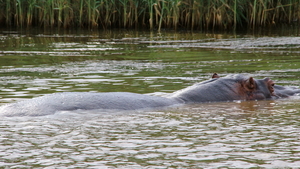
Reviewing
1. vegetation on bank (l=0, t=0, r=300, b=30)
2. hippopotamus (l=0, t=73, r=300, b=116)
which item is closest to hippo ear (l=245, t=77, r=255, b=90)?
hippopotamus (l=0, t=73, r=300, b=116)

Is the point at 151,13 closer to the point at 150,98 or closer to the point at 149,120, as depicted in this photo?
the point at 150,98

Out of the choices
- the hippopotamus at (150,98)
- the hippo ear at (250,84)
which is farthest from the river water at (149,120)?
the hippo ear at (250,84)

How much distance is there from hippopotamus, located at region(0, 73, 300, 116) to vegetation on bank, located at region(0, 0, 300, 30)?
1001 centimetres

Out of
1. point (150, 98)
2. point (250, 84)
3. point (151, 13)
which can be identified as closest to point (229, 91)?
point (250, 84)

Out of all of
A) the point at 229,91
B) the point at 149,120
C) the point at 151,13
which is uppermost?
the point at 151,13

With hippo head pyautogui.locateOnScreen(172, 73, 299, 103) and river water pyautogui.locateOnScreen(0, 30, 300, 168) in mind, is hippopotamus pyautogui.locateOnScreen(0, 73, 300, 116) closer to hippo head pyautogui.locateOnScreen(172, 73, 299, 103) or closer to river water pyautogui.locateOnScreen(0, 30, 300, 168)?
hippo head pyautogui.locateOnScreen(172, 73, 299, 103)

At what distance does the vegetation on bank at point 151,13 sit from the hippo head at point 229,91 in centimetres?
995

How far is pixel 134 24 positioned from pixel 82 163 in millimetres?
15575

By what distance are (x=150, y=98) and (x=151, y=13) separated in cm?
1154

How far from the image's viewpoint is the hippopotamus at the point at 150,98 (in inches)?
211

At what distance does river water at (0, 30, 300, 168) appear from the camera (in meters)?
3.80

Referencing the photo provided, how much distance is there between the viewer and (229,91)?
A: 6508 millimetres

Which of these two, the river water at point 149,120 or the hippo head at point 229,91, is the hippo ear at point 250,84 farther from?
the river water at point 149,120

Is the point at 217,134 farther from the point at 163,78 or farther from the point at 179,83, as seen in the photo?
the point at 163,78
